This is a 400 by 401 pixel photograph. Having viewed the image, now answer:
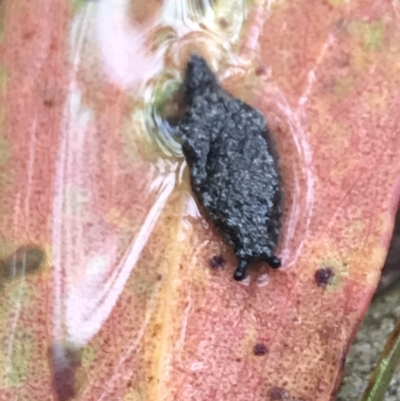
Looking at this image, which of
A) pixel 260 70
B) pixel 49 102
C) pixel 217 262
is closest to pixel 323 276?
pixel 217 262

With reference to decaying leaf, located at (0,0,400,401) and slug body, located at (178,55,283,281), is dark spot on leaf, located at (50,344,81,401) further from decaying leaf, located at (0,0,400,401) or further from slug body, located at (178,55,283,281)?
slug body, located at (178,55,283,281)

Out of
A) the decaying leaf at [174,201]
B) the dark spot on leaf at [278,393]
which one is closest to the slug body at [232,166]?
the decaying leaf at [174,201]

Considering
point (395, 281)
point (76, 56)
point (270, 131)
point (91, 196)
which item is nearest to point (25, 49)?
point (76, 56)

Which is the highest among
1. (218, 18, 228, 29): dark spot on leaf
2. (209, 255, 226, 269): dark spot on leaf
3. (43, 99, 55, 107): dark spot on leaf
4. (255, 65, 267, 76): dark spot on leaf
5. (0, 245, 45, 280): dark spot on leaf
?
(218, 18, 228, 29): dark spot on leaf

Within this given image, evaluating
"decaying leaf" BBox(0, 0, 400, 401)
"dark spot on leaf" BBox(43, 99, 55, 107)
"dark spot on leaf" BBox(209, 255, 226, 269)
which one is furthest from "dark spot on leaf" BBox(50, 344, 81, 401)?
"dark spot on leaf" BBox(43, 99, 55, 107)

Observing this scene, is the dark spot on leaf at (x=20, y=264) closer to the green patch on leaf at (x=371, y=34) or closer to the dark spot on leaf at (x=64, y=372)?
the dark spot on leaf at (x=64, y=372)
